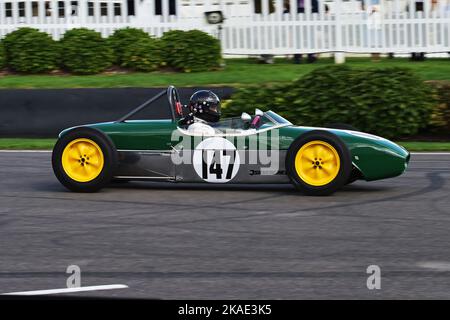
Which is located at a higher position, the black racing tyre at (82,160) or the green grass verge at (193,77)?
the green grass verge at (193,77)

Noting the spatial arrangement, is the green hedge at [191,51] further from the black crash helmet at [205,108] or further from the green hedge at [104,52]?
the black crash helmet at [205,108]

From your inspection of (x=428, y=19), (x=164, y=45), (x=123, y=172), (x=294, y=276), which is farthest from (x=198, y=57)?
(x=294, y=276)

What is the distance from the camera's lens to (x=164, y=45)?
17.6 m

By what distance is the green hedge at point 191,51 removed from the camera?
17.3 metres

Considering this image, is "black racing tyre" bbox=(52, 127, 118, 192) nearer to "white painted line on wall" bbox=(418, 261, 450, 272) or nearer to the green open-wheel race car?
the green open-wheel race car

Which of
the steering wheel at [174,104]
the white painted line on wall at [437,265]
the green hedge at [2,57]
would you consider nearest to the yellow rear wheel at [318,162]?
the steering wheel at [174,104]

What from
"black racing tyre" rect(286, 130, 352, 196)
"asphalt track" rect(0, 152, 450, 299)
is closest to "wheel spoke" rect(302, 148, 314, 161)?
"black racing tyre" rect(286, 130, 352, 196)

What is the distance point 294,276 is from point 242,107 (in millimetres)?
8086

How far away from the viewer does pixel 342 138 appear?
9227 millimetres

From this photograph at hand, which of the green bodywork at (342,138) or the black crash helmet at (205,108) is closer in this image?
the green bodywork at (342,138)

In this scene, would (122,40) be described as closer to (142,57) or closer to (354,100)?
(142,57)

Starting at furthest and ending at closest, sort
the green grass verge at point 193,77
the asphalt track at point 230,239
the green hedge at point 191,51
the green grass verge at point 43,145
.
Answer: the green hedge at point 191,51 → the green grass verge at point 193,77 → the green grass verge at point 43,145 → the asphalt track at point 230,239

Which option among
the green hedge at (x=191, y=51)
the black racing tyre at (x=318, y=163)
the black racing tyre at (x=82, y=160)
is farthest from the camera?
the green hedge at (x=191, y=51)

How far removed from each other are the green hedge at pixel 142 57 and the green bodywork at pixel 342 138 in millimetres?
7784
